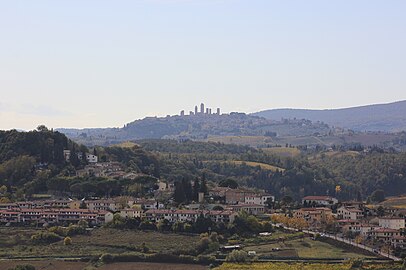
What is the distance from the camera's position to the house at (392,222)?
59.7 meters

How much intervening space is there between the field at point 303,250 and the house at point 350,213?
1197cm

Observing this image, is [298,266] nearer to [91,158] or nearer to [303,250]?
[303,250]

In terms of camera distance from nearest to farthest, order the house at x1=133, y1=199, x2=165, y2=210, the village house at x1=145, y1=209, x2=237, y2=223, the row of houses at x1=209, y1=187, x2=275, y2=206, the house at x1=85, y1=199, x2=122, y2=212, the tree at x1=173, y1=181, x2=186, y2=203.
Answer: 1. the village house at x1=145, y1=209, x2=237, y2=223
2. the house at x1=85, y1=199, x2=122, y2=212
3. the house at x1=133, y1=199, x2=165, y2=210
4. the tree at x1=173, y1=181, x2=186, y2=203
5. the row of houses at x1=209, y1=187, x2=275, y2=206

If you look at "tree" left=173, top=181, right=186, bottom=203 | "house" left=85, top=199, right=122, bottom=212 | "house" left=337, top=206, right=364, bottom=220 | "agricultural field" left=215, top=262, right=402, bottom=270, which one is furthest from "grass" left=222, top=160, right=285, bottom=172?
"agricultural field" left=215, top=262, right=402, bottom=270

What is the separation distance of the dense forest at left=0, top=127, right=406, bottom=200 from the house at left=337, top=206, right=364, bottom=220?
50.1ft

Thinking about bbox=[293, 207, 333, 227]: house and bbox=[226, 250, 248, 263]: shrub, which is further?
bbox=[293, 207, 333, 227]: house

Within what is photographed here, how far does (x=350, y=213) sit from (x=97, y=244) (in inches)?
931

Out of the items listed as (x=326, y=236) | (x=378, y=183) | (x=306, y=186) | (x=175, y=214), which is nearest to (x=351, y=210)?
(x=326, y=236)

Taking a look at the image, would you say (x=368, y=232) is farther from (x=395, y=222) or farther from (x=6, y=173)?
(x=6, y=173)

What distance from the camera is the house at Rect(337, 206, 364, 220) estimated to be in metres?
65.4

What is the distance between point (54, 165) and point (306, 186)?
43539mm

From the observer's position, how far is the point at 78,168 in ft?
272

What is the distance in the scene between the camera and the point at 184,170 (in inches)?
4065

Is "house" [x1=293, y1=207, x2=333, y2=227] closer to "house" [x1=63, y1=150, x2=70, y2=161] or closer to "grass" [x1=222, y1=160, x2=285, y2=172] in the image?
"house" [x1=63, y1=150, x2=70, y2=161]
